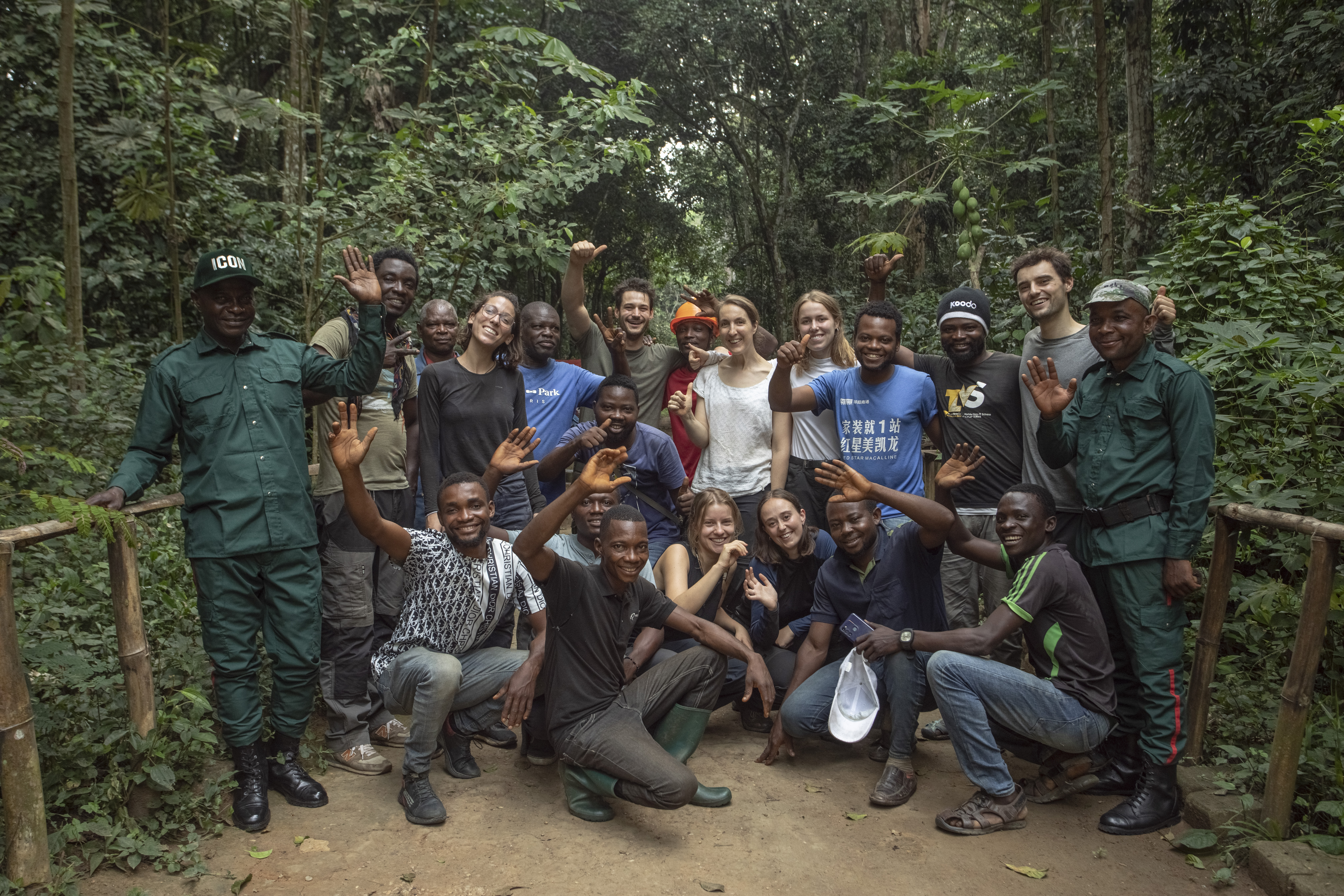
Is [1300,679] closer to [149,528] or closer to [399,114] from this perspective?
[149,528]

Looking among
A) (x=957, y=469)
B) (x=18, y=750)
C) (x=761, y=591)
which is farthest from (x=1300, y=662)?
(x=18, y=750)

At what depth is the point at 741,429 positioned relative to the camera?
17.1ft

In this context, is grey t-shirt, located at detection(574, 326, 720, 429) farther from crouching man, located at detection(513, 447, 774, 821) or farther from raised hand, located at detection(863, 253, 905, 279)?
crouching man, located at detection(513, 447, 774, 821)

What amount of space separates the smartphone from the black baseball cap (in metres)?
2.93

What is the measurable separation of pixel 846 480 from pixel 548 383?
1.99 m

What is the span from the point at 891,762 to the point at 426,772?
6.71 ft

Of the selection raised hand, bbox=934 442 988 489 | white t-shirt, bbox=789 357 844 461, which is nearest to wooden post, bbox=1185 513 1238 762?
raised hand, bbox=934 442 988 489

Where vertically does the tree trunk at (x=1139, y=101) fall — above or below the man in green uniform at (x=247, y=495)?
above

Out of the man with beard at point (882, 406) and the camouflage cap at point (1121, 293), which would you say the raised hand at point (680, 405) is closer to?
the man with beard at point (882, 406)

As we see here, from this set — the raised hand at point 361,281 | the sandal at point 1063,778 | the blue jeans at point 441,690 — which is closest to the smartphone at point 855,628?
the sandal at point 1063,778

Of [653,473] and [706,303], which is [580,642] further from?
[706,303]

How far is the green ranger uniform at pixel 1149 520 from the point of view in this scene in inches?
147

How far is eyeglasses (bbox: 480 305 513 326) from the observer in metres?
4.79

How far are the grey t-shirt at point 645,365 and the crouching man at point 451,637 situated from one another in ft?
5.49
